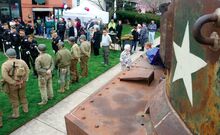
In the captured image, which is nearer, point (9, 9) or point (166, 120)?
point (166, 120)

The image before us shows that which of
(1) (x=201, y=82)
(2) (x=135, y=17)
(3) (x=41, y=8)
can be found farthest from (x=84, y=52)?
(2) (x=135, y=17)

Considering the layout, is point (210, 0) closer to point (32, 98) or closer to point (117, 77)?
point (117, 77)

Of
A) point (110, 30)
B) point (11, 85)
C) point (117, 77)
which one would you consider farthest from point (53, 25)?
point (117, 77)

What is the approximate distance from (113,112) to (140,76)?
897 millimetres

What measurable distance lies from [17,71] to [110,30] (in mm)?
10692

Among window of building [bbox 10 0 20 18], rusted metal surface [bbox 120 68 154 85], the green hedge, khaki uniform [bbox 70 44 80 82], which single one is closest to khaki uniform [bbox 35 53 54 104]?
khaki uniform [bbox 70 44 80 82]

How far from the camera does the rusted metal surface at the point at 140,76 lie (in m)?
3.55

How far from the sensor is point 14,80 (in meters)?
6.56

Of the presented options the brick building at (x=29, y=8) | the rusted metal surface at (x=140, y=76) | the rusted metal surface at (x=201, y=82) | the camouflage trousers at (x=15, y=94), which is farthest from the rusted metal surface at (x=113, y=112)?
the brick building at (x=29, y=8)

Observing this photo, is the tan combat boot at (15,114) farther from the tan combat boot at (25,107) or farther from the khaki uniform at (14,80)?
the tan combat boot at (25,107)

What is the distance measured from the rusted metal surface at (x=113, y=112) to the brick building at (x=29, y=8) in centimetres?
1968

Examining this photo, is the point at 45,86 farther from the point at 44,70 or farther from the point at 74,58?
the point at 74,58

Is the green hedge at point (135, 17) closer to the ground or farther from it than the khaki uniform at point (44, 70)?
farther from it

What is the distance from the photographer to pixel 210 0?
1.51 meters
